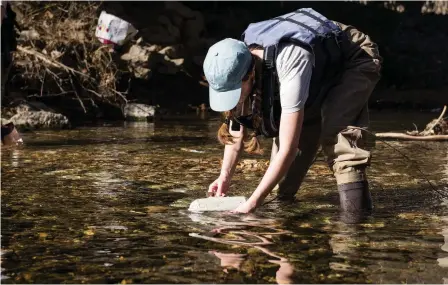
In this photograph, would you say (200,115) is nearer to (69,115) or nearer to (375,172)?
(69,115)

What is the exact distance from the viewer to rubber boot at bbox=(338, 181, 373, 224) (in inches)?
194

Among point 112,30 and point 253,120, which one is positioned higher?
point 112,30

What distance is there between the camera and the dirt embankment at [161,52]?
13.4 meters

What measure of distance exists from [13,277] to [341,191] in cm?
215

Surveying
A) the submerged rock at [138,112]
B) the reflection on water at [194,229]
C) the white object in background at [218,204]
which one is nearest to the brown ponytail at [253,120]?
the white object in background at [218,204]

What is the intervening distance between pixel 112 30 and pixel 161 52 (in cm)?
262

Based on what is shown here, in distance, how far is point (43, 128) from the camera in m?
11.5

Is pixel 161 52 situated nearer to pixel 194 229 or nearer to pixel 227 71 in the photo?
pixel 194 229

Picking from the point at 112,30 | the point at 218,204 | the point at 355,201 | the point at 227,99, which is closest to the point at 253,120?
the point at 227,99

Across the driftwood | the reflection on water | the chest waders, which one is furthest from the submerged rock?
the chest waders

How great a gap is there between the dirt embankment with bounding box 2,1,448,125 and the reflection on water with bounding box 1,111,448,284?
18.1 feet

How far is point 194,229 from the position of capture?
15.0ft

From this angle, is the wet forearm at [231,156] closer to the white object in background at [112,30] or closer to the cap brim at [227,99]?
the cap brim at [227,99]

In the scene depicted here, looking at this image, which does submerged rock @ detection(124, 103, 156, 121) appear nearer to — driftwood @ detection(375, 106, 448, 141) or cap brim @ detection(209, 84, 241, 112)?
driftwood @ detection(375, 106, 448, 141)
